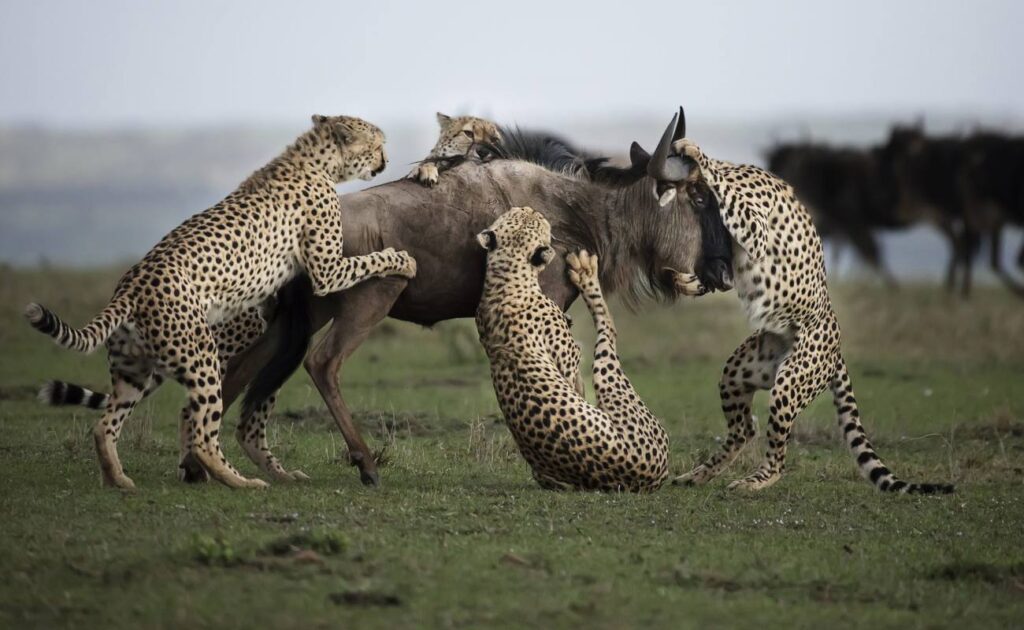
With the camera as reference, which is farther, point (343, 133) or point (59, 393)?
point (343, 133)

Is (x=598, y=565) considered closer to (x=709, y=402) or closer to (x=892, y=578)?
(x=892, y=578)

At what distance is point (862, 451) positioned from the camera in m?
8.33

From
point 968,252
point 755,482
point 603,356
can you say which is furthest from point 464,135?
point 968,252

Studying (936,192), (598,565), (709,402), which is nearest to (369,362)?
(709,402)

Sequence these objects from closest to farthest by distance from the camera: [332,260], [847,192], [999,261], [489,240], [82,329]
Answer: [82,329] → [332,260] → [489,240] → [999,261] → [847,192]

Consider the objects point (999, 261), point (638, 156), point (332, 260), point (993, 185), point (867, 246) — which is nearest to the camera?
point (332, 260)

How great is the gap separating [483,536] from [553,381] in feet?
4.24

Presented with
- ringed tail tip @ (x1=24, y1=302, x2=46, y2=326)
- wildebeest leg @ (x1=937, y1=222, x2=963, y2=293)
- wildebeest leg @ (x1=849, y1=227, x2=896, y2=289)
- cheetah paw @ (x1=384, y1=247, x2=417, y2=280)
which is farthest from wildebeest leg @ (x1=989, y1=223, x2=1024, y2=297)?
ringed tail tip @ (x1=24, y1=302, x2=46, y2=326)

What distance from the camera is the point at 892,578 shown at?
604 cm

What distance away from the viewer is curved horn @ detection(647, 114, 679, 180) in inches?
326

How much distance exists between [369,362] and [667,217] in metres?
6.57

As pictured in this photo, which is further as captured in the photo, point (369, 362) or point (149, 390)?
point (369, 362)

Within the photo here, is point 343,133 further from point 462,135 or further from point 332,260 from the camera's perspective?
point 462,135

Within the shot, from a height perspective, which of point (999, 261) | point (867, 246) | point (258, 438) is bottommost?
point (867, 246)
